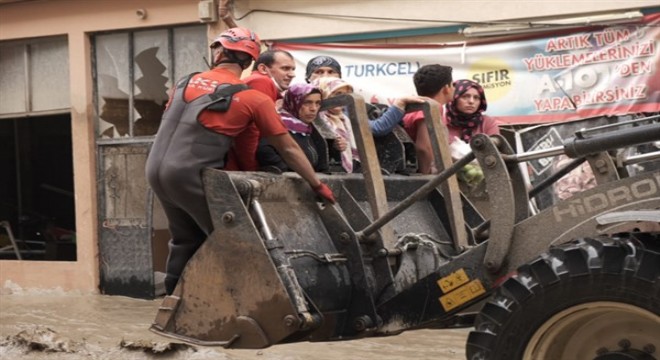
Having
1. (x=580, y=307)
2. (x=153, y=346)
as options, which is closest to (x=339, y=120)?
(x=580, y=307)

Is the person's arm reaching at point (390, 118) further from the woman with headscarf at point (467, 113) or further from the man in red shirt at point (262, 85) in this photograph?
the woman with headscarf at point (467, 113)

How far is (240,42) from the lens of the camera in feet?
19.8

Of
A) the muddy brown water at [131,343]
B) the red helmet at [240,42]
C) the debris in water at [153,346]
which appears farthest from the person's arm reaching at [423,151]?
the debris in water at [153,346]

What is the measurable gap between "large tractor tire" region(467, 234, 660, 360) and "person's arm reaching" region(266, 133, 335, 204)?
4.24 feet

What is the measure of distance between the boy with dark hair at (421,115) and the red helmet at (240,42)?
4.13 ft

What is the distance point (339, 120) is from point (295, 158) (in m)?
1.28

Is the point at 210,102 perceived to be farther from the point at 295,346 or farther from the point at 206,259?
the point at 295,346

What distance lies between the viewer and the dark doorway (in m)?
15.5

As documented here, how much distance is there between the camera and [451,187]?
21.1 ft

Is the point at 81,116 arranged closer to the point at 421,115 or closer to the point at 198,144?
the point at 421,115

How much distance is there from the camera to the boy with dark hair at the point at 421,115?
7.07 metres

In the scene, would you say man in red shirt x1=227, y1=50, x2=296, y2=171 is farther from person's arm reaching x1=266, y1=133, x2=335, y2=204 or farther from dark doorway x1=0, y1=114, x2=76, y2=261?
dark doorway x1=0, y1=114, x2=76, y2=261

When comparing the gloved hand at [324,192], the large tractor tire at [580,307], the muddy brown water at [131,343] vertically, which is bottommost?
the muddy brown water at [131,343]

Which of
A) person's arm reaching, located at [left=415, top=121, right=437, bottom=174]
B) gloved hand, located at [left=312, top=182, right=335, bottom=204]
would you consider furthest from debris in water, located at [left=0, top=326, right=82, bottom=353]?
gloved hand, located at [left=312, top=182, right=335, bottom=204]
